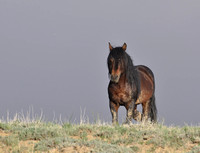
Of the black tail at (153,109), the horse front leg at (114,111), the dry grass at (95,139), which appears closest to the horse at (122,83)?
the horse front leg at (114,111)

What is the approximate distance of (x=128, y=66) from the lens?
13125 millimetres

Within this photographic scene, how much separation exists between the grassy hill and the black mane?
2.52m

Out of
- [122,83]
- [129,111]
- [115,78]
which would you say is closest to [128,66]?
[122,83]

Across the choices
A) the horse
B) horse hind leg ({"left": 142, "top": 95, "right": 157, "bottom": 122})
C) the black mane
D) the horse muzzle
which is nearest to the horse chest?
the horse

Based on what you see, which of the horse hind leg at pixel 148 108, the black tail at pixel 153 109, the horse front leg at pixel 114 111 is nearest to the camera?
the horse front leg at pixel 114 111

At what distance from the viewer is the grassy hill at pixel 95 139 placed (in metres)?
8.76

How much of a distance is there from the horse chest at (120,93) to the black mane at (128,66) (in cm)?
32

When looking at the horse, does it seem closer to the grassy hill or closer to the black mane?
the black mane

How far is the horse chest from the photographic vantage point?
1288cm

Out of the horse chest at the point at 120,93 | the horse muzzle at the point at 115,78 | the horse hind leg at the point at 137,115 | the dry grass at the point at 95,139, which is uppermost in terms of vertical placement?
the horse muzzle at the point at 115,78

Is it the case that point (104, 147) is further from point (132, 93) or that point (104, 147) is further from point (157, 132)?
point (132, 93)

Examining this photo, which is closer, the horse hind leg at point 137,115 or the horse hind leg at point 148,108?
the horse hind leg at point 137,115

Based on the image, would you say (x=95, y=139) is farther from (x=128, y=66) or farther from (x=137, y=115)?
(x=137, y=115)

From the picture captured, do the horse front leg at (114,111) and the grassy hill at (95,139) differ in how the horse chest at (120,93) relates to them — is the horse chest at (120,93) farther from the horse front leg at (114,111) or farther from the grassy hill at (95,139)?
the grassy hill at (95,139)
